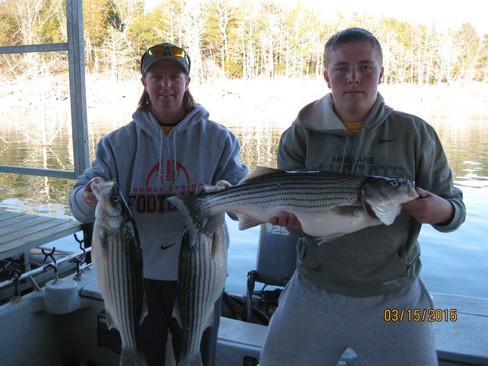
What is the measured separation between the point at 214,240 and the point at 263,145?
1349cm

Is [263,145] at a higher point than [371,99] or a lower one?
lower

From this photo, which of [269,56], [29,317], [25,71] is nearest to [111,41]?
[269,56]

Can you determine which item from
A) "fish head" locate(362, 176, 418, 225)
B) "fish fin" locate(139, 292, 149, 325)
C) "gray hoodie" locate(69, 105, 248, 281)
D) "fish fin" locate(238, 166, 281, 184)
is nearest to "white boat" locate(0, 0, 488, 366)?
"fish fin" locate(139, 292, 149, 325)

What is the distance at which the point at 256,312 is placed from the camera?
369 cm

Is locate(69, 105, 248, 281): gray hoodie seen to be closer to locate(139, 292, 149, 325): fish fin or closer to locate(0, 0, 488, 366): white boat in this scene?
locate(139, 292, 149, 325): fish fin

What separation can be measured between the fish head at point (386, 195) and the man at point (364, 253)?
73 millimetres

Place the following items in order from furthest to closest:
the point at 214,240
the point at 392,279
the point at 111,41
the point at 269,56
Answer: the point at 269,56 < the point at 111,41 < the point at 214,240 < the point at 392,279

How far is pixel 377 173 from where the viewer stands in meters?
2.36

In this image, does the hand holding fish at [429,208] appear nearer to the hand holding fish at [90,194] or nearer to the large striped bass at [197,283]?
the large striped bass at [197,283]

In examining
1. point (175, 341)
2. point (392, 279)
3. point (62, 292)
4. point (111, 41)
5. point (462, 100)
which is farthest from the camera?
point (111, 41)

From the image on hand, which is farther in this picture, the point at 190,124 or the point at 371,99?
the point at 190,124

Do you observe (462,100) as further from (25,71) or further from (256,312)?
(256,312)

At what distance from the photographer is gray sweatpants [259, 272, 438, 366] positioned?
7.10 feet

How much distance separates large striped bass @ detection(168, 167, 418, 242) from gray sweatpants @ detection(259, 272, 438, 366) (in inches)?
13.6
